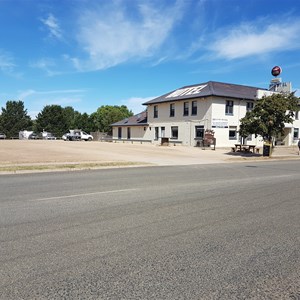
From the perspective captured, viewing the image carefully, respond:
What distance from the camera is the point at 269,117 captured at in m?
25.1

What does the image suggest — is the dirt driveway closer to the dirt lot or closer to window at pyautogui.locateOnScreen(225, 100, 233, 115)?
the dirt lot

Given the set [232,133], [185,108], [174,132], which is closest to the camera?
[232,133]

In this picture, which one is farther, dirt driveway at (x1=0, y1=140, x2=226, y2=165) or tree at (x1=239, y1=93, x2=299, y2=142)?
tree at (x1=239, y1=93, x2=299, y2=142)

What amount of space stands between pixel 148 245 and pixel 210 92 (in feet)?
111

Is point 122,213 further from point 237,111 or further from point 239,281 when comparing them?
point 237,111

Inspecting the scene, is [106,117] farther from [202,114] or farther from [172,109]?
[202,114]

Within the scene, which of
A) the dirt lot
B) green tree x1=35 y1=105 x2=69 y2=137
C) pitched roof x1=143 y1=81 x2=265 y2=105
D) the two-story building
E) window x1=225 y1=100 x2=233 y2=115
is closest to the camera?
the dirt lot

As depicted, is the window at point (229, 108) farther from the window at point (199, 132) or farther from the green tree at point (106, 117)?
the green tree at point (106, 117)

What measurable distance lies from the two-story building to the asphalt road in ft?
96.2

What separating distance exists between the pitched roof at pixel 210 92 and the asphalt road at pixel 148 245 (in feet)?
99.2

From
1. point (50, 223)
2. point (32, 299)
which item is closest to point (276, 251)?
point (32, 299)

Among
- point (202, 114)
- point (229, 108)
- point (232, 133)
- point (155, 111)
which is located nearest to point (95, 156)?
point (202, 114)

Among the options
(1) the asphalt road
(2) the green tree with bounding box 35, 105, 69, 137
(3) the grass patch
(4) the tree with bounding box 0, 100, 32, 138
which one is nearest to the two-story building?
(3) the grass patch

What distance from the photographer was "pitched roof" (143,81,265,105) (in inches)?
1487
